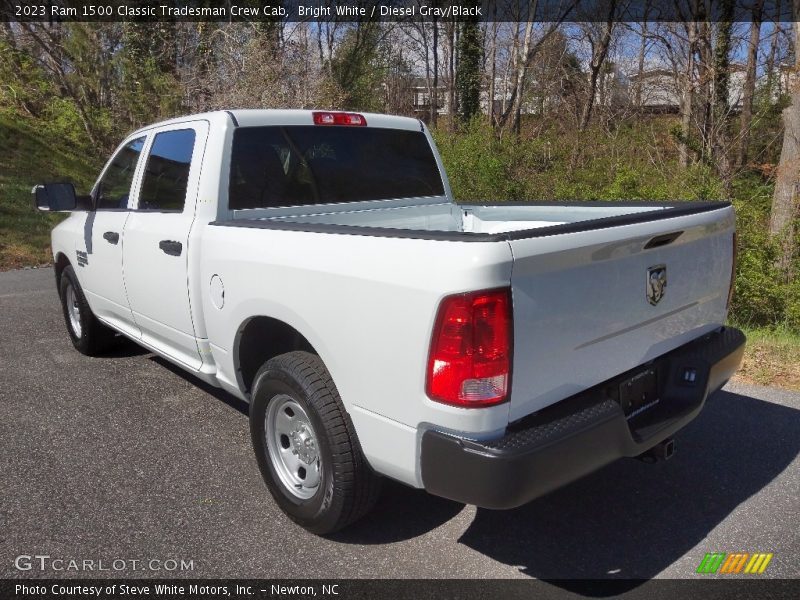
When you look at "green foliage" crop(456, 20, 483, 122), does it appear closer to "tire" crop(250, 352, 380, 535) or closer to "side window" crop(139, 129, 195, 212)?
"side window" crop(139, 129, 195, 212)

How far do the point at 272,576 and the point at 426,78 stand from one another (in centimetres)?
3256

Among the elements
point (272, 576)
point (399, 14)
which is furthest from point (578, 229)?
point (399, 14)

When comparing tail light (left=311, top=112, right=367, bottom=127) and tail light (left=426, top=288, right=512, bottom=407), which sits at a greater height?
tail light (left=311, top=112, right=367, bottom=127)

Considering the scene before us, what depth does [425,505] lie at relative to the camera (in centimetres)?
328

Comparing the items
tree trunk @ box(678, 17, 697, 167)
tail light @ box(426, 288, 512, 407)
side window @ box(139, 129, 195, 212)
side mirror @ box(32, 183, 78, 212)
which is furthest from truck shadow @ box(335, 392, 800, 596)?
tree trunk @ box(678, 17, 697, 167)

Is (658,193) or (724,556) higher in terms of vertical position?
(658,193)

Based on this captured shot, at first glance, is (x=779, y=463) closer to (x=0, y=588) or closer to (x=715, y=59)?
(x=0, y=588)

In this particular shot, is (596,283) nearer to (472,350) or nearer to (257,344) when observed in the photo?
(472,350)

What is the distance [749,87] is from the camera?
12.8 meters

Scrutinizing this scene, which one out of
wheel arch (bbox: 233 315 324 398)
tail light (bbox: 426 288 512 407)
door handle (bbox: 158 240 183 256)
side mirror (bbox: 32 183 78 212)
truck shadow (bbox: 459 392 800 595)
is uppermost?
side mirror (bbox: 32 183 78 212)

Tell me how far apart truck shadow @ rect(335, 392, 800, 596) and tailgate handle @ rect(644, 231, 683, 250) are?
1338mm

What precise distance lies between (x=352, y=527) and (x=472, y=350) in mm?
1342

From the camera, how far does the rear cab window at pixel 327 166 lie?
3625mm

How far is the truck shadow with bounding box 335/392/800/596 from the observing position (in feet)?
9.15
